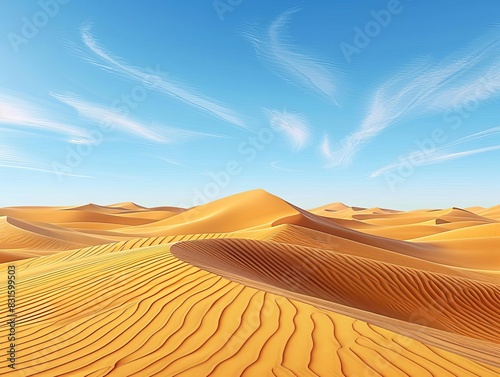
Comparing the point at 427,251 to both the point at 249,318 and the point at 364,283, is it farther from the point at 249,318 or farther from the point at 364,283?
the point at 249,318

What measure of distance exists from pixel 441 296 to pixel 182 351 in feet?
24.5

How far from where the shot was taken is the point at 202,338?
10.7 ft

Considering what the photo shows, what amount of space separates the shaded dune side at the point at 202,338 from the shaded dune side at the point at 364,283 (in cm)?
226

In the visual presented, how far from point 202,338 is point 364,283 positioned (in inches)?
236

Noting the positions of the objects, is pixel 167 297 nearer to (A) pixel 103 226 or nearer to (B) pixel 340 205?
(A) pixel 103 226

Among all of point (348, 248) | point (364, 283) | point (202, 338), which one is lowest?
point (364, 283)

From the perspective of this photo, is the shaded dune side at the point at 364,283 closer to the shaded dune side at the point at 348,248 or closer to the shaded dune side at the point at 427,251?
the shaded dune side at the point at 348,248

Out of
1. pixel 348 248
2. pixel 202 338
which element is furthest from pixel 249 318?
pixel 348 248

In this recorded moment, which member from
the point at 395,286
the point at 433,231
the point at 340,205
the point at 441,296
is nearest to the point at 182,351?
the point at 395,286

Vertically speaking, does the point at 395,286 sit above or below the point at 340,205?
below

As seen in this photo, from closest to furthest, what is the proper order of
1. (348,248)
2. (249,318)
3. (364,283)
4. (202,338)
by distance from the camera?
1. (202,338)
2. (249,318)
3. (364,283)
4. (348,248)

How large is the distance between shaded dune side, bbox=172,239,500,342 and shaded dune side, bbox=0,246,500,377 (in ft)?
7.41

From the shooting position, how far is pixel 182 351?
3.01 m

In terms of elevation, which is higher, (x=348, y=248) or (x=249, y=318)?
(x=348, y=248)
